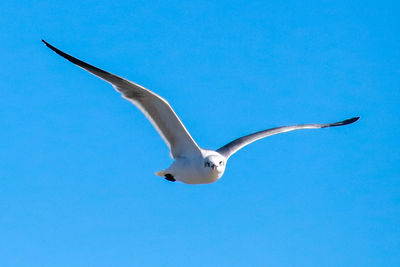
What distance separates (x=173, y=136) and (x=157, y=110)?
2.23ft

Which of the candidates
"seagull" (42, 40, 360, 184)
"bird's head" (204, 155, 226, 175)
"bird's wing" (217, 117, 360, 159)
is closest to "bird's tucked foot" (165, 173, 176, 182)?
"seagull" (42, 40, 360, 184)

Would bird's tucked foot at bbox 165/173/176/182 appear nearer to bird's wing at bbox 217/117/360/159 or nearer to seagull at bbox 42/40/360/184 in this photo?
seagull at bbox 42/40/360/184

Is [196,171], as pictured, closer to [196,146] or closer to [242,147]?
[196,146]

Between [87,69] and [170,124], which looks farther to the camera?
[170,124]

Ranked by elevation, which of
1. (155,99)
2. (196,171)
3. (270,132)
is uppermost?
(270,132)

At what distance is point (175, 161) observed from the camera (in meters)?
12.0

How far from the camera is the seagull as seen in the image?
35.7ft

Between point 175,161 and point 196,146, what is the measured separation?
539 mm

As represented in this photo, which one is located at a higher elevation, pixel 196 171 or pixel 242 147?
pixel 242 147

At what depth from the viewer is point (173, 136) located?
1183 cm

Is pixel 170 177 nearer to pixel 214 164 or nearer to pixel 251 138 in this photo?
pixel 214 164

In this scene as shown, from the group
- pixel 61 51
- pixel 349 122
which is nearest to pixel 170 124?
pixel 61 51

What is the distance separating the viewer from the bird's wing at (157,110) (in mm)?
Result: 10820

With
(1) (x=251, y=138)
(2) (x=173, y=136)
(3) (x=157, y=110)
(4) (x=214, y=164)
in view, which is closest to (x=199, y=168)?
(4) (x=214, y=164)
